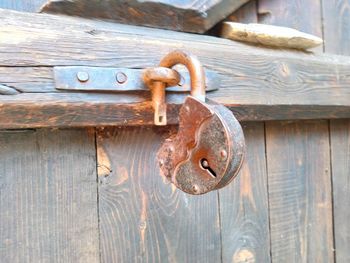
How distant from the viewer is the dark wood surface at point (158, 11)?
0.62 m

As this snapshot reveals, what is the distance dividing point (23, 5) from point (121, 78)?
19 centimetres

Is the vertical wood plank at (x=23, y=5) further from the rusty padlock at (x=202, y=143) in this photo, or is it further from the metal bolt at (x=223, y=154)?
the metal bolt at (x=223, y=154)

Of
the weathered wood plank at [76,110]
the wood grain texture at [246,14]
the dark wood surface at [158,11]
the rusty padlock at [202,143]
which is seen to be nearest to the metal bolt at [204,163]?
the rusty padlock at [202,143]

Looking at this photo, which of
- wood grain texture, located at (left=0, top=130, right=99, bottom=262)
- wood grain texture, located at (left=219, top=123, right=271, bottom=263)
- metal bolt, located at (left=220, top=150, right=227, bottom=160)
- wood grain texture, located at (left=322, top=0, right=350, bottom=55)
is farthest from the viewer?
wood grain texture, located at (left=322, top=0, right=350, bottom=55)

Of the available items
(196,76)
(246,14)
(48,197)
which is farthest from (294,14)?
(48,197)

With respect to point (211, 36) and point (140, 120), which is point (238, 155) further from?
point (211, 36)

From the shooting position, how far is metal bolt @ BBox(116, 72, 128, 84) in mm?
590

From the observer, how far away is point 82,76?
565 millimetres

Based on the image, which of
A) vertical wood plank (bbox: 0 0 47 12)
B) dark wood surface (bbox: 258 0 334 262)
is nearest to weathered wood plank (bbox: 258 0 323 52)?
dark wood surface (bbox: 258 0 334 262)

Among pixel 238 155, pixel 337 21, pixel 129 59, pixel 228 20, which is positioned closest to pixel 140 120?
pixel 129 59

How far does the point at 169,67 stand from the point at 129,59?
0.07 m

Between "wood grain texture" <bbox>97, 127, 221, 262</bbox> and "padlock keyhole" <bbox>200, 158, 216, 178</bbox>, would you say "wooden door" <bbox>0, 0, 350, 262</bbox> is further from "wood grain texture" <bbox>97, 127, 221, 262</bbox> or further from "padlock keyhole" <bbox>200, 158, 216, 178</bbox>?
"padlock keyhole" <bbox>200, 158, 216, 178</bbox>

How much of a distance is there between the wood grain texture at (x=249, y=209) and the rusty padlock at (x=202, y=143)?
0.27m

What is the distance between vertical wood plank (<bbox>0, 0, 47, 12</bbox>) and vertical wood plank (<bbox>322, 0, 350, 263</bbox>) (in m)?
0.64
